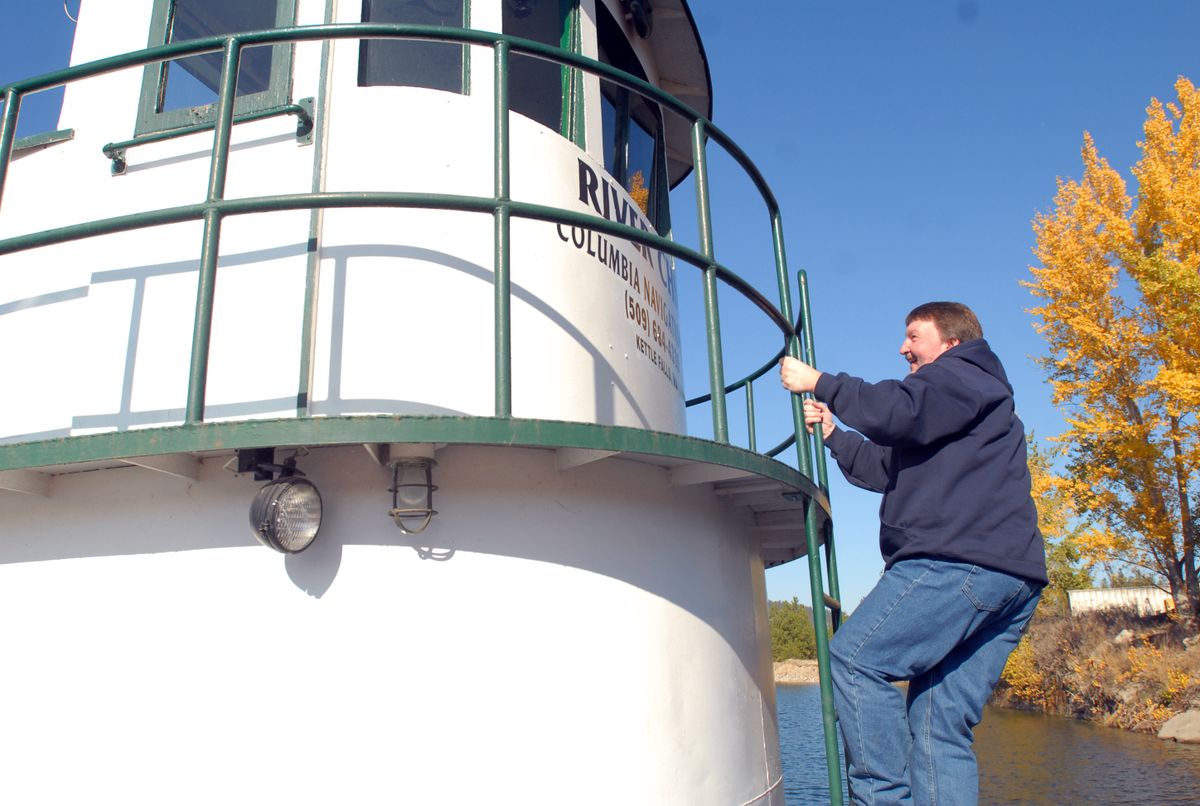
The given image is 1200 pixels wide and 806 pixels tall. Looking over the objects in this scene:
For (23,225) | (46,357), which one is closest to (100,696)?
(46,357)

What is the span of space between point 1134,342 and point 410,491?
23.3 meters

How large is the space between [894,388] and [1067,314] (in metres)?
22.7

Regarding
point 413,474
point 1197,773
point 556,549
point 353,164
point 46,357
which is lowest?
point 1197,773

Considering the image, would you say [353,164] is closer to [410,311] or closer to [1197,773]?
[410,311]

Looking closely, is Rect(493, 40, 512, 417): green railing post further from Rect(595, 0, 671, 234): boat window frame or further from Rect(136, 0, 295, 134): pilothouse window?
Rect(595, 0, 671, 234): boat window frame

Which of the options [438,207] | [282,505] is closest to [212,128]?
[438,207]

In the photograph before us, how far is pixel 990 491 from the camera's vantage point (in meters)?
2.67

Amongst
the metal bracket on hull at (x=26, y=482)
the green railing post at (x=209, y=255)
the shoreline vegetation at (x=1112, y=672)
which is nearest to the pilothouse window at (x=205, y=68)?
the green railing post at (x=209, y=255)

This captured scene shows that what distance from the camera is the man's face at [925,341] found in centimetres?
303

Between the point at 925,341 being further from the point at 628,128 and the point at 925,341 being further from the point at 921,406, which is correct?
the point at 628,128

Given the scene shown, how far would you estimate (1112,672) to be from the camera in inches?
847

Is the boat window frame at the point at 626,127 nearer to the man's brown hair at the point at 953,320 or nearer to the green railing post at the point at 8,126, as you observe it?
the man's brown hair at the point at 953,320

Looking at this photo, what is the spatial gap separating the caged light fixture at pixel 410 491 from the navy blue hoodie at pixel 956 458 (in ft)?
4.32

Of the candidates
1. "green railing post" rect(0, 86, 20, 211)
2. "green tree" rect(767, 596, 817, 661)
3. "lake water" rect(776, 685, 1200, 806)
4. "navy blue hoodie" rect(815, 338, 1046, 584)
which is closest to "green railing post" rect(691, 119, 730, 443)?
"navy blue hoodie" rect(815, 338, 1046, 584)
